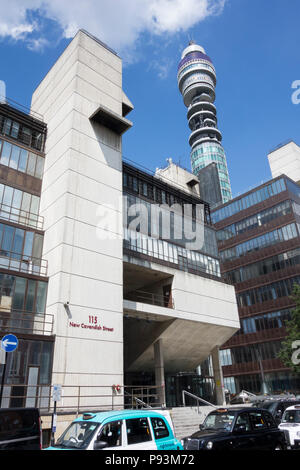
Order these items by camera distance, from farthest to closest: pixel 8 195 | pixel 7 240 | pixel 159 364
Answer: pixel 159 364 < pixel 8 195 < pixel 7 240

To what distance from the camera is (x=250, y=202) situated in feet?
196

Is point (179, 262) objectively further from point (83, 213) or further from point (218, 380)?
point (218, 380)

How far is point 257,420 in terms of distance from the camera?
10.9 metres

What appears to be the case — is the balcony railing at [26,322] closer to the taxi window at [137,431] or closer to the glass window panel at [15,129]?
the taxi window at [137,431]

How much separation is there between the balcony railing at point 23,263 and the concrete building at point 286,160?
57.5 m

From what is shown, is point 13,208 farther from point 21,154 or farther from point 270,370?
point 270,370

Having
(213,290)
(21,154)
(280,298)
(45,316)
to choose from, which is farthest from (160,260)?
(280,298)

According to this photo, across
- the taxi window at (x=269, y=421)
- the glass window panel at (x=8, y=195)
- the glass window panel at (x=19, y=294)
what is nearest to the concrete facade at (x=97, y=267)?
the glass window panel at (x=19, y=294)

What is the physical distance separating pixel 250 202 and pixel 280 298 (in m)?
18.2

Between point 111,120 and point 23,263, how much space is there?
41.9 feet

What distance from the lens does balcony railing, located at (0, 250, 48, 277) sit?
1978cm

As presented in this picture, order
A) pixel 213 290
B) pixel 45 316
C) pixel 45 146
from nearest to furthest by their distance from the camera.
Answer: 1. pixel 45 316
2. pixel 45 146
3. pixel 213 290

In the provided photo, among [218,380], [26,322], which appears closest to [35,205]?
[26,322]

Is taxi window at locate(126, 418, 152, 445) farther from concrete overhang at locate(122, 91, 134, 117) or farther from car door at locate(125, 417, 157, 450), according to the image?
concrete overhang at locate(122, 91, 134, 117)
